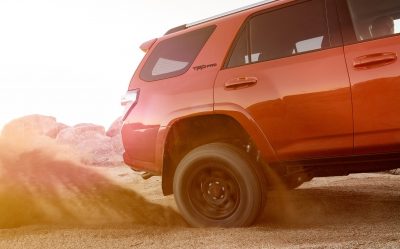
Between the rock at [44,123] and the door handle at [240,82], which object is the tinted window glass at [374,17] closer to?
the door handle at [240,82]

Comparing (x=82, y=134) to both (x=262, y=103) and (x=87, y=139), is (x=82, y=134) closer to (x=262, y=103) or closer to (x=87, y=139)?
(x=87, y=139)

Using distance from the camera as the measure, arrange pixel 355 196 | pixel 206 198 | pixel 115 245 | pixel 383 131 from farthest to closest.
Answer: pixel 355 196 < pixel 206 198 < pixel 115 245 < pixel 383 131

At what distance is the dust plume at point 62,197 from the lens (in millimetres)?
5051

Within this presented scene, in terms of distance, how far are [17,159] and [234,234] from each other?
15.6 ft

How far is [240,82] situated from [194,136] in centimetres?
80

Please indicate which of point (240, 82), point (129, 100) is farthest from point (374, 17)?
point (129, 100)

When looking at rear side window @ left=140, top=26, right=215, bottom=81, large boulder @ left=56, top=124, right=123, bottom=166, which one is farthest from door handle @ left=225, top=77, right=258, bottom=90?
large boulder @ left=56, top=124, right=123, bottom=166

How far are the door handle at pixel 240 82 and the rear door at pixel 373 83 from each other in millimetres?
802

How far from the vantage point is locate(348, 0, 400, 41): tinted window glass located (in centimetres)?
378

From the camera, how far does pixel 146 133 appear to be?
4559mm

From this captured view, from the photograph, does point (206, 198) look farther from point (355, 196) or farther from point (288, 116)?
point (355, 196)

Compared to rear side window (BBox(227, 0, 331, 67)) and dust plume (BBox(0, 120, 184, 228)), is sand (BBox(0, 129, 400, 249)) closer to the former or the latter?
dust plume (BBox(0, 120, 184, 228))

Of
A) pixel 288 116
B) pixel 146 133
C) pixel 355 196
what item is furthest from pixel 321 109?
pixel 355 196

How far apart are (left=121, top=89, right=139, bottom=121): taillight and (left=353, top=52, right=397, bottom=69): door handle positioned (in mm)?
2136
